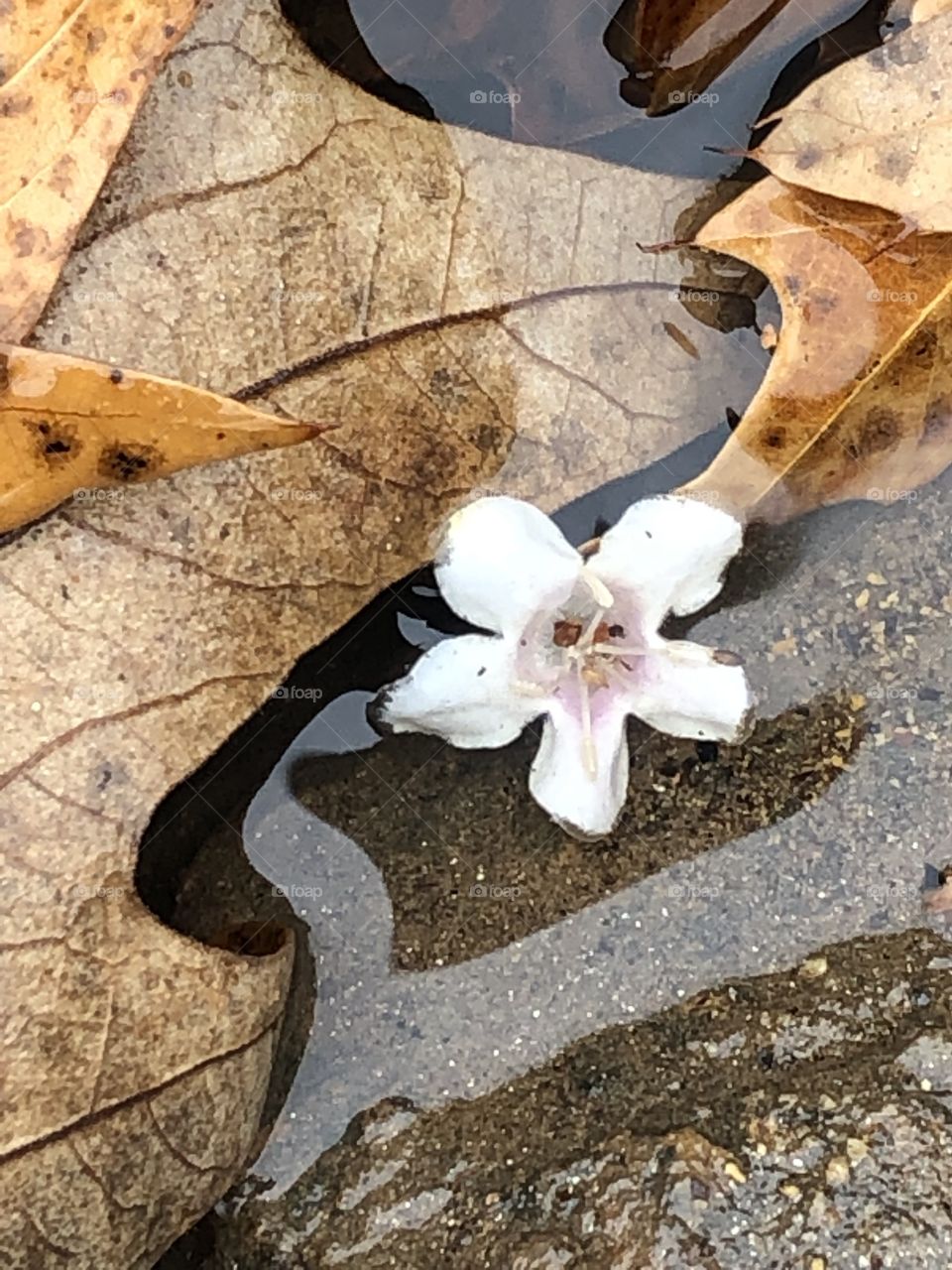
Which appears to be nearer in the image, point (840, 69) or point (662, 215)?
point (840, 69)

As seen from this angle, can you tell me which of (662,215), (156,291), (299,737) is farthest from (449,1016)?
(662,215)

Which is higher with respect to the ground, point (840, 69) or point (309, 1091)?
point (840, 69)

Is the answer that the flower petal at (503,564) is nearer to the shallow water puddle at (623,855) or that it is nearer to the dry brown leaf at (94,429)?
the shallow water puddle at (623,855)

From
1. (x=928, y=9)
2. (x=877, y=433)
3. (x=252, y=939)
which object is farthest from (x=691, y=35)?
(x=252, y=939)

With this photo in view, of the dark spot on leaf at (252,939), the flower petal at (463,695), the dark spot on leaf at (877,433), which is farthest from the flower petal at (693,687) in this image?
the dark spot on leaf at (252,939)

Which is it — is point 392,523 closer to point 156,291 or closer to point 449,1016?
point 156,291
